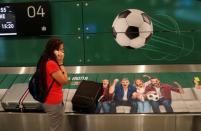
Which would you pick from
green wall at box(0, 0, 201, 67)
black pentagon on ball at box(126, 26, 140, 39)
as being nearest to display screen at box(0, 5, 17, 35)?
green wall at box(0, 0, 201, 67)

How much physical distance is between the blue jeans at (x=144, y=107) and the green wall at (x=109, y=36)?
3.03 feet

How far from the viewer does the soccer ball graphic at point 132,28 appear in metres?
4.65

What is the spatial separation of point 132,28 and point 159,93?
3.28 feet

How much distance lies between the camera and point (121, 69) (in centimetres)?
482

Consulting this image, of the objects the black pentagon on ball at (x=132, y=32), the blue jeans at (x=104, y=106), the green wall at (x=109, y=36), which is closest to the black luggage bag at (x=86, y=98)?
the blue jeans at (x=104, y=106)

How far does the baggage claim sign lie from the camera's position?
4727mm

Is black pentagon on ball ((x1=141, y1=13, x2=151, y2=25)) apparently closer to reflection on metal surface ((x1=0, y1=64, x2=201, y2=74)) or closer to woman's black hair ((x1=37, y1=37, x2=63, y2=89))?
reflection on metal surface ((x1=0, y1=64, x2=201, y2=74))

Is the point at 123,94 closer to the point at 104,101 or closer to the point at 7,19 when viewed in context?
the point at 104,101

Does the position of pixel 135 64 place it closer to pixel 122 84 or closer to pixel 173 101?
pixel 122 84

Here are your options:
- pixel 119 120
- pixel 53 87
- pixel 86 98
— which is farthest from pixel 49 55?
pixel 119 120

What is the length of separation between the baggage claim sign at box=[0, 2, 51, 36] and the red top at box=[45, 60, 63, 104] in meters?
1.57

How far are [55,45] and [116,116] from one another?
1.12m

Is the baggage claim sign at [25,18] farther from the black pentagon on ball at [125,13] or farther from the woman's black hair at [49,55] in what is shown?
the woman's black hair at [49,55]

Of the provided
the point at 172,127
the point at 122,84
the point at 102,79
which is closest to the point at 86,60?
the point at 102,79
